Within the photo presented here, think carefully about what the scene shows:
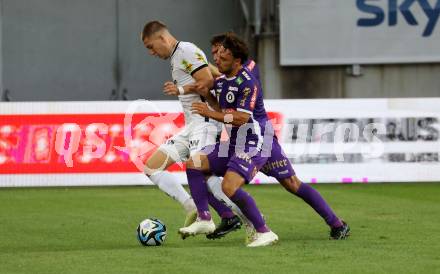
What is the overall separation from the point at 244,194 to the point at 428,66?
1641 cm

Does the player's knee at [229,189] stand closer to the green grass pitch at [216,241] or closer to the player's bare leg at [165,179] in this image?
the green grass pitch at [216,241]

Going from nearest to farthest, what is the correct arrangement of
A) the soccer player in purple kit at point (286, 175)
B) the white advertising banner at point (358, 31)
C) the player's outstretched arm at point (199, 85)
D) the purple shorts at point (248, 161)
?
the purple shorts at point (248, 161), the soccer player in purple kit at point (286, 175), the player's outstretched arm at point (199, 85), the white advertising banner at point (358, 31)

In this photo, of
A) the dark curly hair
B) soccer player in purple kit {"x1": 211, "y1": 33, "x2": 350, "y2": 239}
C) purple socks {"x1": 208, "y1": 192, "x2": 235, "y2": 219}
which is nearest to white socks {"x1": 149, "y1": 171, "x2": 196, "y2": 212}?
purple socks {"x1": 208, "y1": 192, "x2": 235, "y2": 219}

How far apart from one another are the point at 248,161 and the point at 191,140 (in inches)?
43.2

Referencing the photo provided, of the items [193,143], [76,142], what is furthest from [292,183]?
[76,142]

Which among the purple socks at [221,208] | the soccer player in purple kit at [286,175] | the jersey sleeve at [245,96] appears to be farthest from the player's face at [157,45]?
the purple socks at [221,208]

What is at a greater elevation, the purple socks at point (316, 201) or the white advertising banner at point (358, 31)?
the white advertising banner at point (358, 31)

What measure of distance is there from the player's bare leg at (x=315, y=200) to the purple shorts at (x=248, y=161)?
0.12 metres

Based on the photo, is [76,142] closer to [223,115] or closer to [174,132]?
[174,132]

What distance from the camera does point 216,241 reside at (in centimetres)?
1202

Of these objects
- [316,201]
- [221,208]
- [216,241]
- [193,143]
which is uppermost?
[193,143]

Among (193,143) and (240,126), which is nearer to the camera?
(240,126)

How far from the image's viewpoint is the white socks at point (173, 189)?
1218cm

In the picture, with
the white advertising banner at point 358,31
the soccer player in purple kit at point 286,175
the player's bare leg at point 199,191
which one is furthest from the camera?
the white advertising banner at point 358,31
